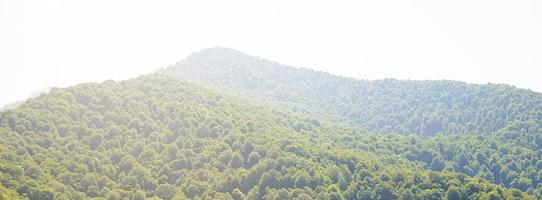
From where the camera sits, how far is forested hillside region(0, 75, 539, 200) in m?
101

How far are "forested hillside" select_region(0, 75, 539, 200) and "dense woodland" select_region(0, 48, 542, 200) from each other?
22 cm

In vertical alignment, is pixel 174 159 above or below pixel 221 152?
below

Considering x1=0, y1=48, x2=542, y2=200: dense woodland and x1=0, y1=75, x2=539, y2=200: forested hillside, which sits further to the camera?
x1=0, y1=48, x2=542, y2=200: dense woodland

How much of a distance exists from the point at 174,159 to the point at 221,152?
8764mm

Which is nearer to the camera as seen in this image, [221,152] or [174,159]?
[174,159]

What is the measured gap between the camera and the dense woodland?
102438 mm

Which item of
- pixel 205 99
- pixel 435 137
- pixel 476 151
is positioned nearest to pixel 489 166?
pixel 476 151

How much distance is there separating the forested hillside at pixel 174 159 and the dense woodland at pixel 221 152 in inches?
8.5

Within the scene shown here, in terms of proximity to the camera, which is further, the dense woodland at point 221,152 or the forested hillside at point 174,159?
the dense woodland at point 221,152

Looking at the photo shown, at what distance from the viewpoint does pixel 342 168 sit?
113 m

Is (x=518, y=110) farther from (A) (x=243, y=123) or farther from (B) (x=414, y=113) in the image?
(A) (x=243, y=123)

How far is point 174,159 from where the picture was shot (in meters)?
118

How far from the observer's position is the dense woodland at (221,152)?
336 feet

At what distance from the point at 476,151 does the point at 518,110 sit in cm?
2556
